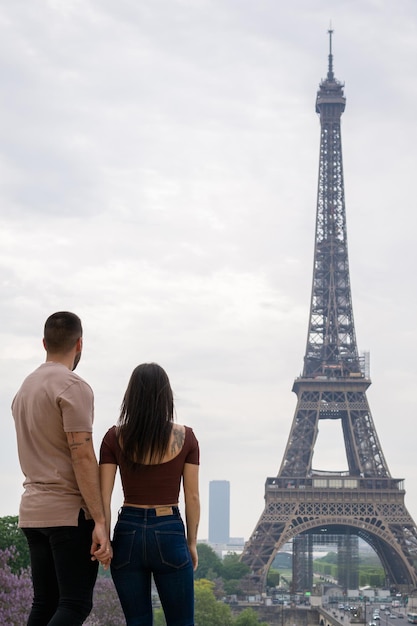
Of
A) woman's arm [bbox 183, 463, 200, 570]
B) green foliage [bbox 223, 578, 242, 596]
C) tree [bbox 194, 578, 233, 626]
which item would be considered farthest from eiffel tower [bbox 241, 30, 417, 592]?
woman's arm [bbox 183, 463, 200, 570]

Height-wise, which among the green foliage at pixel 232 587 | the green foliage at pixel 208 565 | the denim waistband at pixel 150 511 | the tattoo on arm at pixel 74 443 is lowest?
the denim waistband at pixel 150 511

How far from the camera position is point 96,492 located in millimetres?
7594

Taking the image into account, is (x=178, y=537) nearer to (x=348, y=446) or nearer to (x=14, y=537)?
(x=14, y=537)

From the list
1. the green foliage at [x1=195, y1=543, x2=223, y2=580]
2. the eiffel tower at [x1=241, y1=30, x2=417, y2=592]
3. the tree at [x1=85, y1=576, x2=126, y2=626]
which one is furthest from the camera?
the green foliage at [x1=195, y1=543, x2=223, y2=580]

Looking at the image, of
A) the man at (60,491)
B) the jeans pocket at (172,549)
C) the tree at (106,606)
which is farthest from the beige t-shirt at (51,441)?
the tree at (106,606)

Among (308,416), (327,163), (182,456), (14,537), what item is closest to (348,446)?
(308,416)

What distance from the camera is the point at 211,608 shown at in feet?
239

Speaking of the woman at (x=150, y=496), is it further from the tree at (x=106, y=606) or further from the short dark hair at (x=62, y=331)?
the tree at (x=106, y=606)

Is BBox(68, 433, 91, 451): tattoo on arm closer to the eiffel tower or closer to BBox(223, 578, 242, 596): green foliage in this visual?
the eiffel tower

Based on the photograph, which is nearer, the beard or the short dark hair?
the short dark hair

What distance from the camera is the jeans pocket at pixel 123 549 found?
7.62m

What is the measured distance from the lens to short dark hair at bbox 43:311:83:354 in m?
7.83

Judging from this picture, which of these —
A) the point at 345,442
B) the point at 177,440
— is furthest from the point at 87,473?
the point at 345,442

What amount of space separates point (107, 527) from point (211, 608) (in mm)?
67257
